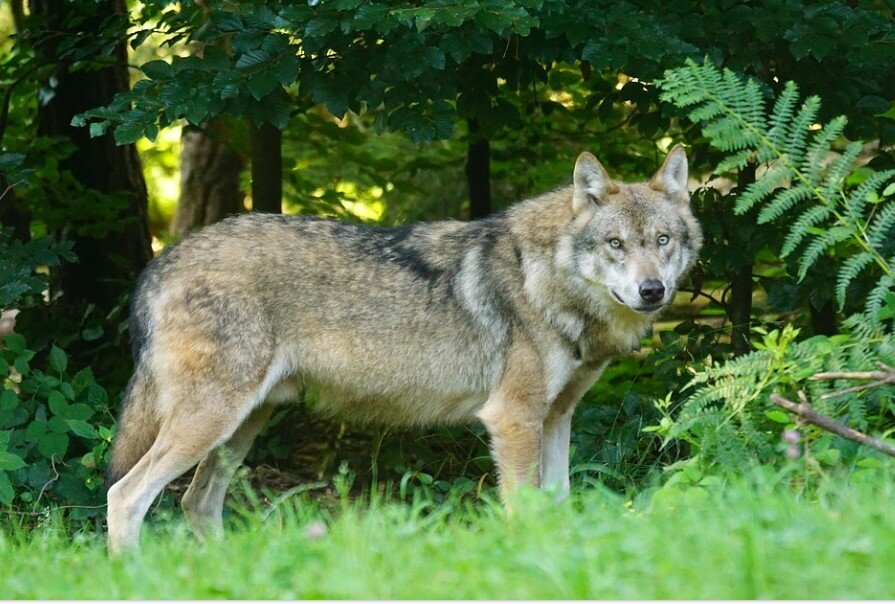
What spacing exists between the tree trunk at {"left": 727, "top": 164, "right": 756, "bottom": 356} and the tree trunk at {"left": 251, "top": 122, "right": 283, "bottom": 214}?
3.55 m

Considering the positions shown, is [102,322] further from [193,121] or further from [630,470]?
[630,470]

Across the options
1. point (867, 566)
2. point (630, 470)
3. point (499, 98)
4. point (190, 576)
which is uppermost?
point (499, 98)

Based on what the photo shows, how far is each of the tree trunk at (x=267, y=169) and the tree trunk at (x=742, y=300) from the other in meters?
3.55

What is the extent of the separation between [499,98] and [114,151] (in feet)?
12.6

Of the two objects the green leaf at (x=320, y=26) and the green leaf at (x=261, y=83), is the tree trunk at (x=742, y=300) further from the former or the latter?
the green leaf at (x=261, y=83)

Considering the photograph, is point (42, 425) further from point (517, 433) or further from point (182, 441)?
point (517, 433)

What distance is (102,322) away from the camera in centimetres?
868

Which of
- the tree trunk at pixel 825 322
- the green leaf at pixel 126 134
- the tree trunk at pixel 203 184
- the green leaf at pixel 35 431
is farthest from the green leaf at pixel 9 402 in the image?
the tree trunk at pixel 203 184

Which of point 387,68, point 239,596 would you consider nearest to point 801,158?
point 387,68

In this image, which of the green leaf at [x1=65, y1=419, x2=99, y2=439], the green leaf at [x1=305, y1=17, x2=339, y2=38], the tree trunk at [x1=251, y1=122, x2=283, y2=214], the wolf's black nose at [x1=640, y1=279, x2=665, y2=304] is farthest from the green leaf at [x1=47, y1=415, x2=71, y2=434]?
the wolf's black nose at [x1=640, y1=279, x2=665, y2=304]

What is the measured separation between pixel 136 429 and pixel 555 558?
3.60 m

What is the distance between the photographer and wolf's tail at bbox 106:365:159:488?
610 cm

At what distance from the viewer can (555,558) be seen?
3.22 metres

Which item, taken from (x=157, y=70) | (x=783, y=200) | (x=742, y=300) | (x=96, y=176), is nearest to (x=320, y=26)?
(x=157, y=70)
